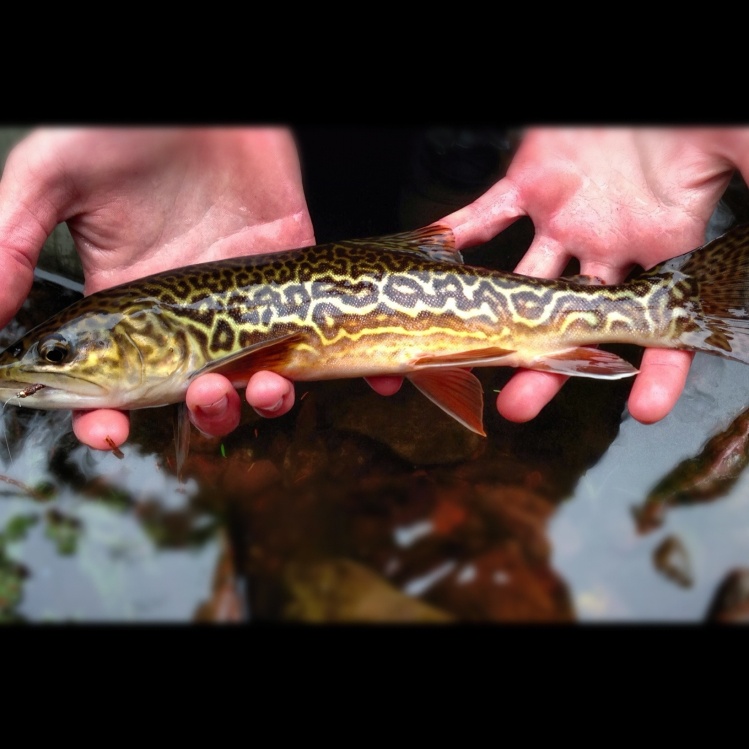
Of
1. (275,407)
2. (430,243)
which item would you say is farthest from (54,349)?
(430,243)

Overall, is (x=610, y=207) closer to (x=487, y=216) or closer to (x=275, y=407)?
(x=487, y=216)

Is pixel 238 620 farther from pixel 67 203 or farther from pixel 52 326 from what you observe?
pixel 67 203

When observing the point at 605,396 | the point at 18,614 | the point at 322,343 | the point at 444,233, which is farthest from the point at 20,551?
the point at 605,396

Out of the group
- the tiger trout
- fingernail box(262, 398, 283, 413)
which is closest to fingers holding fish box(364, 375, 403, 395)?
the tiger trout

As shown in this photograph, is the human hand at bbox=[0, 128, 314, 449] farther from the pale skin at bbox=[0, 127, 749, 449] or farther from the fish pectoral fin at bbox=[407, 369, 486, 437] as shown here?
the fish pectoral fin at bbox=[407, 369, 486, 437]

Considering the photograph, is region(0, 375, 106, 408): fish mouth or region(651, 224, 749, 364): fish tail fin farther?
region(651, 224, 749, 364): fish tail fin

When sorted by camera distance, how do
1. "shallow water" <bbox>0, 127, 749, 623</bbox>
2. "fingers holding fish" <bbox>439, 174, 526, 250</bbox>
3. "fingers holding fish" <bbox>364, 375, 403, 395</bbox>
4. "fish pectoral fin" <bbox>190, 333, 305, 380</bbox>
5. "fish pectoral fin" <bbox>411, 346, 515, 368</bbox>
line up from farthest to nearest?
"fingers holding fish" <bbox>439, 174, 526, 250</bbox>
"fingers holding fish" <bbox>364, 375, 403, 395</bbox>
"fish pectoral fin" <bbox>411, 346, 515, 368</bbox>
"fish pectoral fin" <bbox>190, 333, 305, 380</bbox>
"shallow water" <bbox>0, 127, 749, 623</bbox>

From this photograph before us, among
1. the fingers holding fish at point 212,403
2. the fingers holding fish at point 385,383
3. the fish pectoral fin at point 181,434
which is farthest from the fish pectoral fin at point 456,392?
the fish pectoral fin at point 181,434
